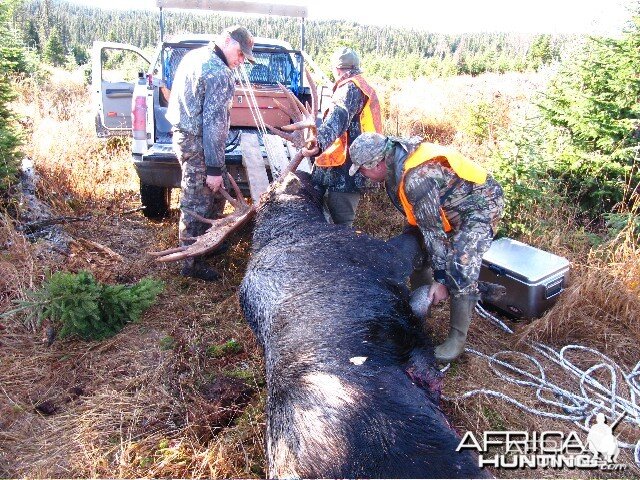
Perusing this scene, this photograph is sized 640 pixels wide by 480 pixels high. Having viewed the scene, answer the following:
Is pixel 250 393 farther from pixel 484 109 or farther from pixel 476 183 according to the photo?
pixel 484 109

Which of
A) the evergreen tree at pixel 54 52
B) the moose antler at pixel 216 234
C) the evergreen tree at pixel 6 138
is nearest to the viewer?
the moose antler at pixel 216 234

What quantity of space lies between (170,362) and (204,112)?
2036mm

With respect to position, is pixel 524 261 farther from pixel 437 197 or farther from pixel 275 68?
pixel 275 68

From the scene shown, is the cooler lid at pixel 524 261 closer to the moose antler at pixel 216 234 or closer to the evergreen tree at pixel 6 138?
the moose antler at pixel 216 234

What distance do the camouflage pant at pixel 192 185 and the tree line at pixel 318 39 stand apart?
9126 mm

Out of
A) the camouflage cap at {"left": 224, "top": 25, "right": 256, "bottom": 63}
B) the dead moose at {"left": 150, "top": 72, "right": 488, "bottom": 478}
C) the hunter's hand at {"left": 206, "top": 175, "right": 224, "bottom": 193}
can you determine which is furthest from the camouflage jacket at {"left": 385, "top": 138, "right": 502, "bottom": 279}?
the camouflage cap at {"left": 224, "top": 25, "right": 256, "bottom": 63}

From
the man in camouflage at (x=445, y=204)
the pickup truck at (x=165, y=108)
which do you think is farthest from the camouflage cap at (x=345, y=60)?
the man in camouflage at (x=445, y=204)

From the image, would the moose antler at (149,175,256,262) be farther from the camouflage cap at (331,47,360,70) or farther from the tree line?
the tree line

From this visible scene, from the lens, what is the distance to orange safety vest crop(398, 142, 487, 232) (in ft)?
9.97

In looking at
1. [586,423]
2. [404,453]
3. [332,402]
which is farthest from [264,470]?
[586,423]

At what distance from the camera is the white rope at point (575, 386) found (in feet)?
9.73

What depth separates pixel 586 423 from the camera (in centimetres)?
285

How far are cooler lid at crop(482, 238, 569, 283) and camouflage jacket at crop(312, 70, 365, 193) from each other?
1.29 metres

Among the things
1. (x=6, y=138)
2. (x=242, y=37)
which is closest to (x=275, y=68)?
(x=242, y=37)
